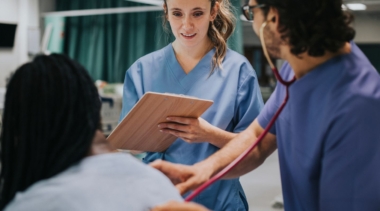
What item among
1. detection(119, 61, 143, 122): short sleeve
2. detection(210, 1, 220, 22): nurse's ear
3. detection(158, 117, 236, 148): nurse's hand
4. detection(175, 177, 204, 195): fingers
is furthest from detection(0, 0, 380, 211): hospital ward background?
detection(175, 177, 204, 195): fingers

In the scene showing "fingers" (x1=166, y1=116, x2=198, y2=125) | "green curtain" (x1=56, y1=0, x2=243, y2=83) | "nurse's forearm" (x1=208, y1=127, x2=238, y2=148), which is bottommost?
"green curtain" (x1=56, y1=0, x2=243, y2=83)

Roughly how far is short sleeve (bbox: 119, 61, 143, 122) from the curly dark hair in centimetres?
67

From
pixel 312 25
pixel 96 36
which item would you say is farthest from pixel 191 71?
pixel 96 36

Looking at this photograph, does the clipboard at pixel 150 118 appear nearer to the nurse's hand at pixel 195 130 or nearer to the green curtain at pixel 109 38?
the nurse's hand at pixel 195 130

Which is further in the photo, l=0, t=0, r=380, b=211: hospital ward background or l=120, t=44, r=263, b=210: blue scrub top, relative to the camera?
l=0, t=0, r=380, b=211: hospital ward background

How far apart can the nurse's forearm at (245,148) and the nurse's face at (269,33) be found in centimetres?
31

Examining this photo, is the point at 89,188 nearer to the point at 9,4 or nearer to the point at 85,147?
the point at 85,147

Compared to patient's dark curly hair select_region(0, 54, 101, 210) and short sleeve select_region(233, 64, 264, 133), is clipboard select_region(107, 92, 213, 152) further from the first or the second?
patient's dark curly hair select_region(0, 54, 101, 210)

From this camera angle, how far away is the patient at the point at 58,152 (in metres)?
0.80

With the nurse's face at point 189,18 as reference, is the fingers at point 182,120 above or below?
below

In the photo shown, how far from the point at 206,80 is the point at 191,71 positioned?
0.06 m

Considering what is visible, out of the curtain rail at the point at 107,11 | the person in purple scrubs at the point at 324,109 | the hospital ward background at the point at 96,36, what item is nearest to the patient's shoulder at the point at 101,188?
the person in purple scrubs at the point at 324,109

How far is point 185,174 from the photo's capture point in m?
1.26

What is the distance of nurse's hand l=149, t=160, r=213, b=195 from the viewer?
121cm
